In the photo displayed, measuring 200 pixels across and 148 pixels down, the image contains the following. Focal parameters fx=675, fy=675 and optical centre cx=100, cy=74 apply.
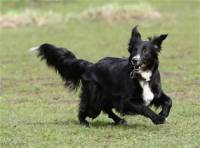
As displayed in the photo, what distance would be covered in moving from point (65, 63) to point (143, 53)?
2.02 metres

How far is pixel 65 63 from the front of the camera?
12328 millimetres

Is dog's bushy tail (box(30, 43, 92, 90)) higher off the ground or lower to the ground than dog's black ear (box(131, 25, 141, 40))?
lower

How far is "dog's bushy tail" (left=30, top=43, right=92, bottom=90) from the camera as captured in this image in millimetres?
12195

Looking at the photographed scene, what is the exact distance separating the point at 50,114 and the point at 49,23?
865 inches

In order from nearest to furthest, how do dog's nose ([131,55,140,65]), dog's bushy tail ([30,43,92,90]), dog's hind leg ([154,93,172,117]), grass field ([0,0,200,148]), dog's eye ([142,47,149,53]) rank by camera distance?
grass field ([0,0,200,148]) < dog's nose ([131,55,140,65]) < dog's eye ([142,47,149,53]) < dog's hind leg ([154,93,172,117]) < dog's bushy tail ([30,43,92,90])

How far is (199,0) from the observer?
4547 cm

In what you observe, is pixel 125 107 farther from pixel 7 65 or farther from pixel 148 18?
pixel 148 18

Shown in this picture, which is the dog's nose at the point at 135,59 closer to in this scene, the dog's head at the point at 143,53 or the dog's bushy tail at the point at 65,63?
the dog's head at the point at 143,53

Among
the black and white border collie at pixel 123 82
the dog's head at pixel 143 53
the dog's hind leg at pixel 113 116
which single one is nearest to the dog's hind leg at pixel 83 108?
the black and white border collie at pixel 123 82

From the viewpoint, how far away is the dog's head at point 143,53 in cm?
1078

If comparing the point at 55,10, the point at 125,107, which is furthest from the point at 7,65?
the point at 55,10

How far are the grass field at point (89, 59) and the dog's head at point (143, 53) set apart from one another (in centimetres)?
102

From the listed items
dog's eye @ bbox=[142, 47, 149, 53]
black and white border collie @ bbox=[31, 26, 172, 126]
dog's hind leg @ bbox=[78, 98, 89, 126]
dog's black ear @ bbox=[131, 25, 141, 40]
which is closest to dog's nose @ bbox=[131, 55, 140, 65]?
black and white border collie @ bbox=[31, 26, 172, 126]

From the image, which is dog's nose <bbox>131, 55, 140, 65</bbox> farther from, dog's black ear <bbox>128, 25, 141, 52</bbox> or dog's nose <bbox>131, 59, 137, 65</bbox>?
dog's black ear <bbox>128, 25, 141, 52</bbox>
